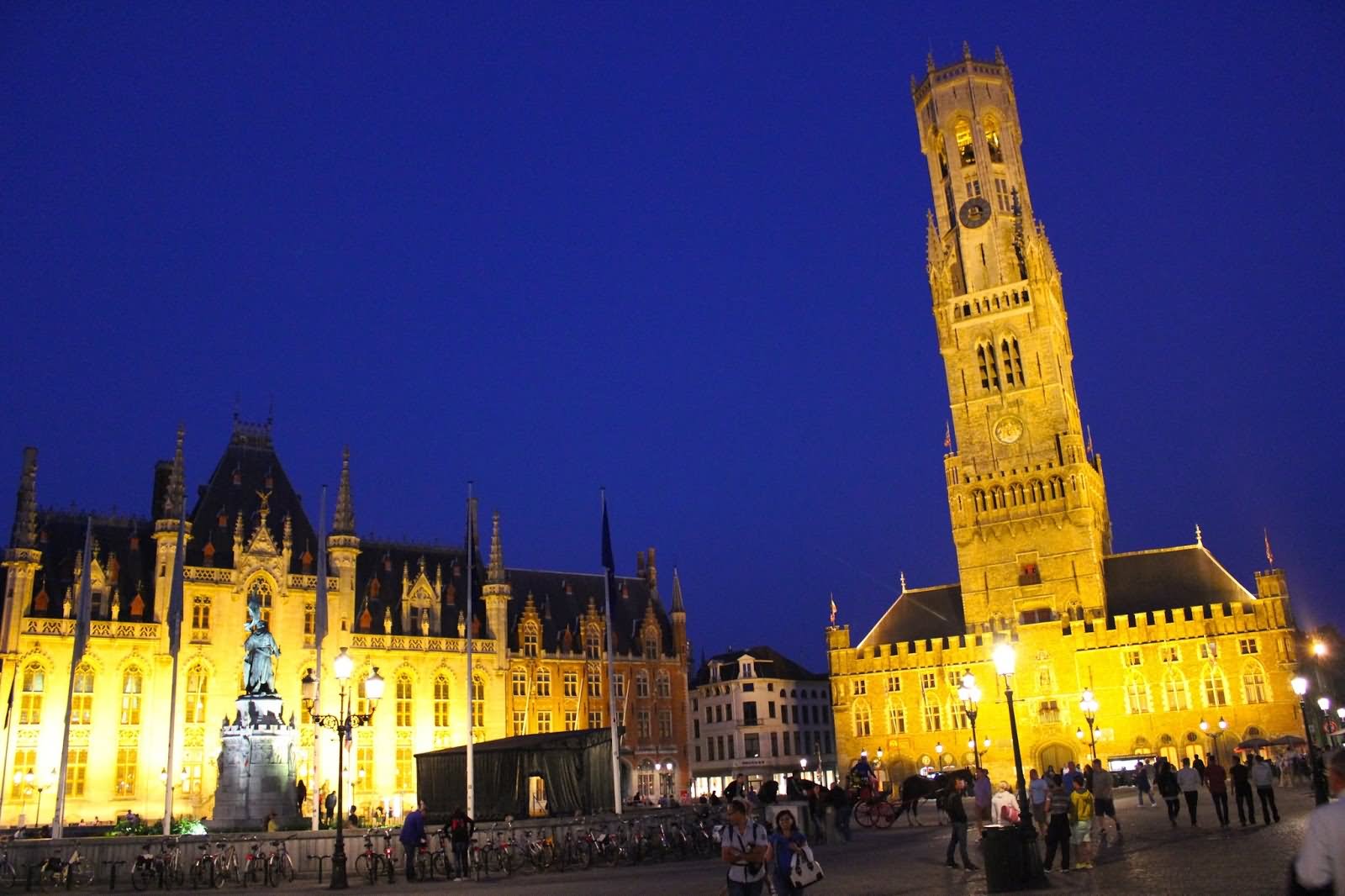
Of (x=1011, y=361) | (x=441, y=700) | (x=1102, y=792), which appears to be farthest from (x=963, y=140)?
(x=1102, y=792)

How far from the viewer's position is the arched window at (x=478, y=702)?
5530 centimetres

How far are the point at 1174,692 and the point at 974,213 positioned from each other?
34.9 metres

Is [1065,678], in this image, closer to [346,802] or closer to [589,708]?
[589,708]

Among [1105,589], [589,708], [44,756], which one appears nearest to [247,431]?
[44,756]

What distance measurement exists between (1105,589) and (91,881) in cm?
5584

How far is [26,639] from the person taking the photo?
44094 mm

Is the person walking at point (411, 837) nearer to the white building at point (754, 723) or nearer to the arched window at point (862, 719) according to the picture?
the arched window at point (862, 719)

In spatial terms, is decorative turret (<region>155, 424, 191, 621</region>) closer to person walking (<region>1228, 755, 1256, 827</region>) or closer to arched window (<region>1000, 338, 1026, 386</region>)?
person walking (<region>1228, 755, 1256, 827</region>)

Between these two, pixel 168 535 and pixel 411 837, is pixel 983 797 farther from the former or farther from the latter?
pixel 168 535

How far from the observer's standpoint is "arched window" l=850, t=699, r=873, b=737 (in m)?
65.8

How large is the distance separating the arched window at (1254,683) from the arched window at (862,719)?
20927 millimetres

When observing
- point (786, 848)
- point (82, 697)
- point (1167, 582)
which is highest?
point (1167, 582)

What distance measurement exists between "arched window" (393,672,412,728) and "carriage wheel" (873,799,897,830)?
2570 cm

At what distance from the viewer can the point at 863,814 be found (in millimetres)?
37781
